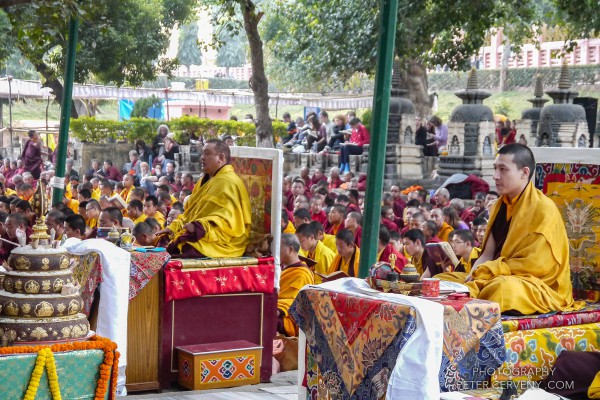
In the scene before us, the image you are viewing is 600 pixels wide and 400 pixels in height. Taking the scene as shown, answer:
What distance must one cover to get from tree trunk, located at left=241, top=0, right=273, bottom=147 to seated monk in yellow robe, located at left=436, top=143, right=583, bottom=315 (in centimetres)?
1042

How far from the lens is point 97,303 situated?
7445mm

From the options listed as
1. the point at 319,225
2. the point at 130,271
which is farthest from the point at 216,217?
the point at 319,225

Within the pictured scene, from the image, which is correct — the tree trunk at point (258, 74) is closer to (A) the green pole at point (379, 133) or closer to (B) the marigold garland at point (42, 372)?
(A) the green pole at point (379, 133)

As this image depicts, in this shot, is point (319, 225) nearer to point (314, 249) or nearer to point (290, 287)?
point (314, 249)

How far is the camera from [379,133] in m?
7.44

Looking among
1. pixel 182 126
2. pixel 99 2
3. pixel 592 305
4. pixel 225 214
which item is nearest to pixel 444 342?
pixel 592 305

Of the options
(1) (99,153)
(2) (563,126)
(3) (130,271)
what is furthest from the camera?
(1) (99,153)

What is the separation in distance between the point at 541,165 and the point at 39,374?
3.85 m

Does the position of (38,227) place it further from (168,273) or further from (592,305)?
(592,305)

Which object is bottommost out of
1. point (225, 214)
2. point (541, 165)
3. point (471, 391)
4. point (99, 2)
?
point (471, 391)

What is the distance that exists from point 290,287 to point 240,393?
1.38 meters

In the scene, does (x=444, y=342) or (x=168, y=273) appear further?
(x=168, y=273)

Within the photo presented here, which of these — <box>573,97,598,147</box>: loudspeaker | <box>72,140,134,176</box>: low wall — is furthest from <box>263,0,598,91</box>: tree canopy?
<box>72,140,134,176</box>: low wall

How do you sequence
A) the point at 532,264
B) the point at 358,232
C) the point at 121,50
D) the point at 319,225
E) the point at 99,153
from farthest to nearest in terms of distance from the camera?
the point at 99,153 → the point at 121,50 → the point at 358,232 → the point at 319,225 → the point at 532,264
